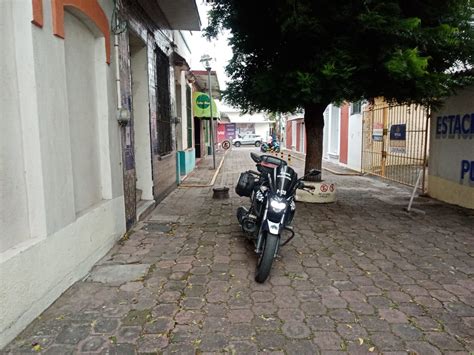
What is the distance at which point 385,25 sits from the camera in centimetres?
516

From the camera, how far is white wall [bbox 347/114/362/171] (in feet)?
42.0

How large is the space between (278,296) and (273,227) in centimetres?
62

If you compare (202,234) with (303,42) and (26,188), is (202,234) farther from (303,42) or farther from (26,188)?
(303,42)

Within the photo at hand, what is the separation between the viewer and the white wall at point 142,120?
22.1 feet

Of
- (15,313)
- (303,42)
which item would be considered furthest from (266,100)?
(15,313)

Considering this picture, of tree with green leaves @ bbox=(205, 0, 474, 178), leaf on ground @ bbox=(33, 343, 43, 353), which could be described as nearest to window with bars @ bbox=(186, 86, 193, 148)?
tree with green leaves @ bbox=(205, 0, 474, 178)

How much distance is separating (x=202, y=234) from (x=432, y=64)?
4.25 m

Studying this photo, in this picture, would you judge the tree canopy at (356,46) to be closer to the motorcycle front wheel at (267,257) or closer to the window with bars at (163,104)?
the window with bars at (163,104)

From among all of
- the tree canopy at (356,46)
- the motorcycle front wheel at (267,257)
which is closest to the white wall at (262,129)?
the tree canopy at (356,46)

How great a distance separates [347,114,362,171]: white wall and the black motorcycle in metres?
9.16

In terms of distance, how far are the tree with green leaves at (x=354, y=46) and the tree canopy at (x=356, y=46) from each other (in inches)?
0.5

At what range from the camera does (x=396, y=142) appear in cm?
996

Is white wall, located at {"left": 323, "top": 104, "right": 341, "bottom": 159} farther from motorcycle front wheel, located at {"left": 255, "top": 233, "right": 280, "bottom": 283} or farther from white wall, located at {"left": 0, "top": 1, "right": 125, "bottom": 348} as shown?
white wall, located at {"left": 0, "top": 1, "right": 125, "bottom": 348}

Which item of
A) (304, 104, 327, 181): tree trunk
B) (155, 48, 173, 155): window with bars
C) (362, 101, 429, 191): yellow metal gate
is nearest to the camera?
(304, 104, 327, 181): tree trunk
